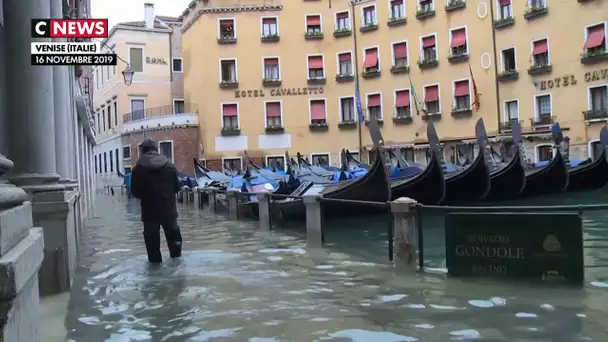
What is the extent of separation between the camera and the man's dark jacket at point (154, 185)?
5375 millimetres

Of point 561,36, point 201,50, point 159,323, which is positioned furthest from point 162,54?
point 159,323

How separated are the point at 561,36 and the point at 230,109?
44.6 ft

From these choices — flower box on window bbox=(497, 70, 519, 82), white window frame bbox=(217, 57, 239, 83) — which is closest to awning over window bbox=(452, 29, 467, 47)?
flower box on window bbox=(497, 70, 519, 82)

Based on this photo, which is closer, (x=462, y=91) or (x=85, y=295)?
(x=85, y=295)

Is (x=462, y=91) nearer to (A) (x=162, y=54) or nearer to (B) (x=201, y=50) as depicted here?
(B) (x=201, y=50)

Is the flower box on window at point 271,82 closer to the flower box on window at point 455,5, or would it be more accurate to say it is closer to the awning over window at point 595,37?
the flower box on window at point 455,5

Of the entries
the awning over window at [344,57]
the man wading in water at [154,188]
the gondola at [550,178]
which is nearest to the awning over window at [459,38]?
the awning over window at [344,57]

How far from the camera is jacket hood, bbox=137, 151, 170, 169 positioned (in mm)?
5402

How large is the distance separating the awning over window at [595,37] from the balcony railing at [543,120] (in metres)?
2.52

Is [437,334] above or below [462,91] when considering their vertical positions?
below

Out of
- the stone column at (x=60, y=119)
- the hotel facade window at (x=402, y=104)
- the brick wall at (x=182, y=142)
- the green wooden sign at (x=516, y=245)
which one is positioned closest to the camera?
the green wooden sign at (x=516, y=245)

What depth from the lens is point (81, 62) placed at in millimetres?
4957

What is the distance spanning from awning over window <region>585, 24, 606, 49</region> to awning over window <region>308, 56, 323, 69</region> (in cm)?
1119

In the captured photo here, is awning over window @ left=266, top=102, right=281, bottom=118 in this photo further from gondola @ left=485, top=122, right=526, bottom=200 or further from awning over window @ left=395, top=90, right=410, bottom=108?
gondola @ left=485, top=122, right=526, bottom=200
